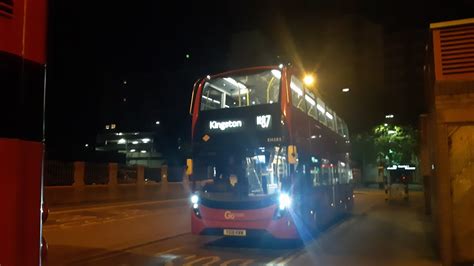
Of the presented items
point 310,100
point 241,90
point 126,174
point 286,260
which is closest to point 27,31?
point 286,260

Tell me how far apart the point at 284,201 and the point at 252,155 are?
143 centimetres

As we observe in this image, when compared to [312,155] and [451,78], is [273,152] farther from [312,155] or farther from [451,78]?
[451,78]

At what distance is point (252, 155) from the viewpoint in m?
12.2

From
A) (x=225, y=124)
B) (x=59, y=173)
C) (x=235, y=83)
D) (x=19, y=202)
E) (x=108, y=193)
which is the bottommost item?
(x=108, y=193)

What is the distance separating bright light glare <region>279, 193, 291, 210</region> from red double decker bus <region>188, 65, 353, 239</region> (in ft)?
0.08

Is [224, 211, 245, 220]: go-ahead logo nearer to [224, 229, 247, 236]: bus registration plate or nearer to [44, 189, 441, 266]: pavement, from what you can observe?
[224, 229, 247, 236]: bus registration plate

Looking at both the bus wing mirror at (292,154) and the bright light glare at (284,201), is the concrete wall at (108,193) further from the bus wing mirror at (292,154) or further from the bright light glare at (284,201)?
the bus wing mirror at (292,154)

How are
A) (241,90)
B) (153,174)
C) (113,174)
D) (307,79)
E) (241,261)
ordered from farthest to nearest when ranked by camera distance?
(153,174), (113,174), (307,79), (241,90), (241,261)

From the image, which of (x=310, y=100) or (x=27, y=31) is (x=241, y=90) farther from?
(x=27, y=31)

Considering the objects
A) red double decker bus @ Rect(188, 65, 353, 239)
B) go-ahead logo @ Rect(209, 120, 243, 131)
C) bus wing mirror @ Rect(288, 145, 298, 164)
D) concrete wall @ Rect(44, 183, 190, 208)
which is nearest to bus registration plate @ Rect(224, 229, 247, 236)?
red double decker bus @ Rect(188, 65, 353, 239)

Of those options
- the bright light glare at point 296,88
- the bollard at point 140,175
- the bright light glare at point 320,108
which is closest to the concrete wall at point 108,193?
the bollard at point 140,175

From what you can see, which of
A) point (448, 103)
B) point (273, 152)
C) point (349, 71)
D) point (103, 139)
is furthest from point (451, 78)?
point (103, 139)

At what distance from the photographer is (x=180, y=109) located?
251ft

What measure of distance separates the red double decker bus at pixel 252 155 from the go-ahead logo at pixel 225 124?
25 mm
